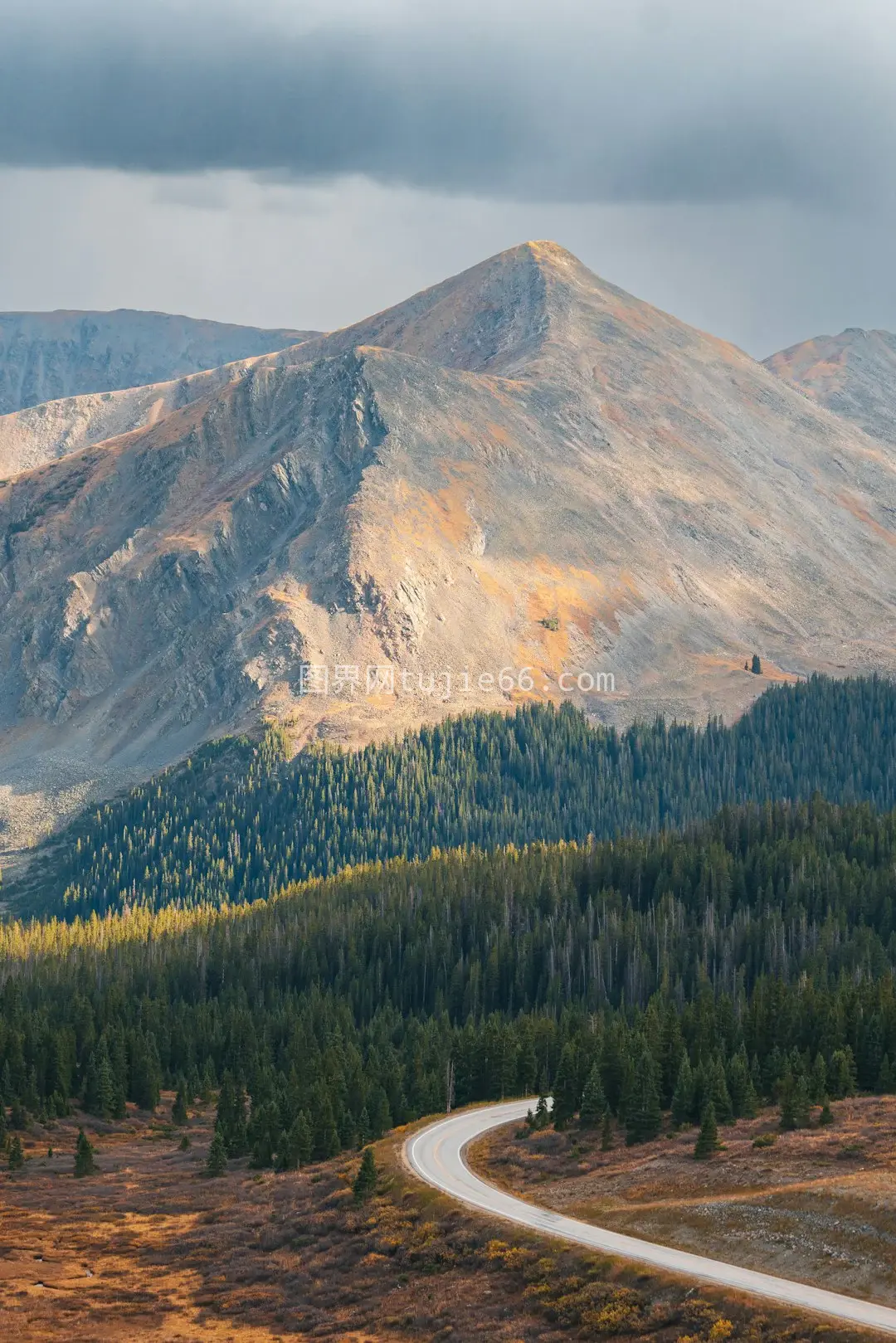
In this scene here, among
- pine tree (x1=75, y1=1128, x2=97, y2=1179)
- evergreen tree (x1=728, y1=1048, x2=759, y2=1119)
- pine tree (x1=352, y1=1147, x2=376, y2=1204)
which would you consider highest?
evergreen tree (x1=728, y1=1048, x2=759, y2=1119)

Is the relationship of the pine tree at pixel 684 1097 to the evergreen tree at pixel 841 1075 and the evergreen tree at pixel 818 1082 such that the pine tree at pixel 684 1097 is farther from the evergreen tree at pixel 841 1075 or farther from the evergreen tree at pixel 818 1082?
the evergreen tree at pixel 841 1075

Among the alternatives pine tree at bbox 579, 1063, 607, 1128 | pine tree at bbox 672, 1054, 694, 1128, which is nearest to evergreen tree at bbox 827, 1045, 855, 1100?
pine tree at bbox 672, 1054, 694, 1128

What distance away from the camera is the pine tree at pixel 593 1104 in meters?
127

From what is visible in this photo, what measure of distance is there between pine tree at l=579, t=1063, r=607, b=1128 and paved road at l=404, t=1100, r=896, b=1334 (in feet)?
29.3

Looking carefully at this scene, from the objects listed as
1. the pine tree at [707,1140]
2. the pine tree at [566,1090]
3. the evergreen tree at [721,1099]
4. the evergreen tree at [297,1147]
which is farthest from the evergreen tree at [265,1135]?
the pine tree at [707,1140]

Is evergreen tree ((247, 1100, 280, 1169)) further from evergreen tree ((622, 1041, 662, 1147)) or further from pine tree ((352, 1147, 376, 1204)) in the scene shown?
evergreen tree ((622, 1041, 662, 1147))

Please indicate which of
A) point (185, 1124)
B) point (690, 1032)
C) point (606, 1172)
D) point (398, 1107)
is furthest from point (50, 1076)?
point (606, 1172)

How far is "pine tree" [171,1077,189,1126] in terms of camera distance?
168750mm

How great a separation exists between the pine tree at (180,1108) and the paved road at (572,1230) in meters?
37.6

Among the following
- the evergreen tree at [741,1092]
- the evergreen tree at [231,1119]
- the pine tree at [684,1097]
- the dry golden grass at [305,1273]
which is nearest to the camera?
the dry golden grass at [305,1273]

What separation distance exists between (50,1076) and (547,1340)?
98.2 m

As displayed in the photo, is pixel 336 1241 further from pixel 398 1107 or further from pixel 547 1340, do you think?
pixel 398 1107

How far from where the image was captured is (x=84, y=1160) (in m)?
143

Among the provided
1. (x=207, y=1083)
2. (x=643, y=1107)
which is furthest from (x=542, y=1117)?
(x=207, y=1083)
